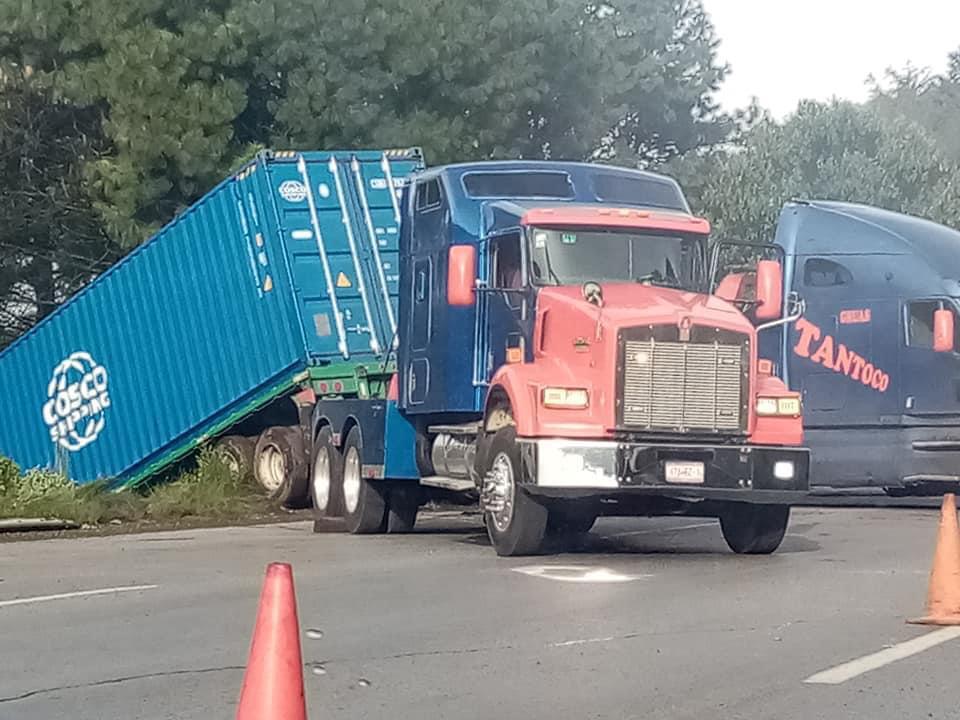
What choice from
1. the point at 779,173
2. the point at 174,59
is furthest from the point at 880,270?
the point at 779,173

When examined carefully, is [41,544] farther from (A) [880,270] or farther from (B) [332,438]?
(A) [880,270]

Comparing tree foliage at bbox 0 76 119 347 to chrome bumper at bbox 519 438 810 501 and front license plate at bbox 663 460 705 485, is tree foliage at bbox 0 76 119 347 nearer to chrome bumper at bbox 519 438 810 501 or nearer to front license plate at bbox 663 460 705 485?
chrome bumper at bbox 519 438 810 501

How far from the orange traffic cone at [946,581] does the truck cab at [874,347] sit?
32.4 feet

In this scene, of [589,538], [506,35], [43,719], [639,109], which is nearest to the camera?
[43,719]

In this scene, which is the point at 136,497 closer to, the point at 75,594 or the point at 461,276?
the point at 461,276

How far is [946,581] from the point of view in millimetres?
9867

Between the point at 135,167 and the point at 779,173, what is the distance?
62.3ft

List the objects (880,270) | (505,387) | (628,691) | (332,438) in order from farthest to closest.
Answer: (880,270), (332,438), (505,387), (628,691)

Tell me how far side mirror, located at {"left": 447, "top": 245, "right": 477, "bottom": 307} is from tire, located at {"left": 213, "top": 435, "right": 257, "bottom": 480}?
296 inches

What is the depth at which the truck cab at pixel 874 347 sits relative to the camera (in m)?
19.7

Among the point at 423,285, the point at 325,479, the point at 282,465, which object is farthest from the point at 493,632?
the point at 282,465

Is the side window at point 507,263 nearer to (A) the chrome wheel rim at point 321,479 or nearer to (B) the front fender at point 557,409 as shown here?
(B) the front fender at point 557,409

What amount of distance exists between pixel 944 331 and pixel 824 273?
1782 mm

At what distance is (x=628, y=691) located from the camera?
25.6ft
